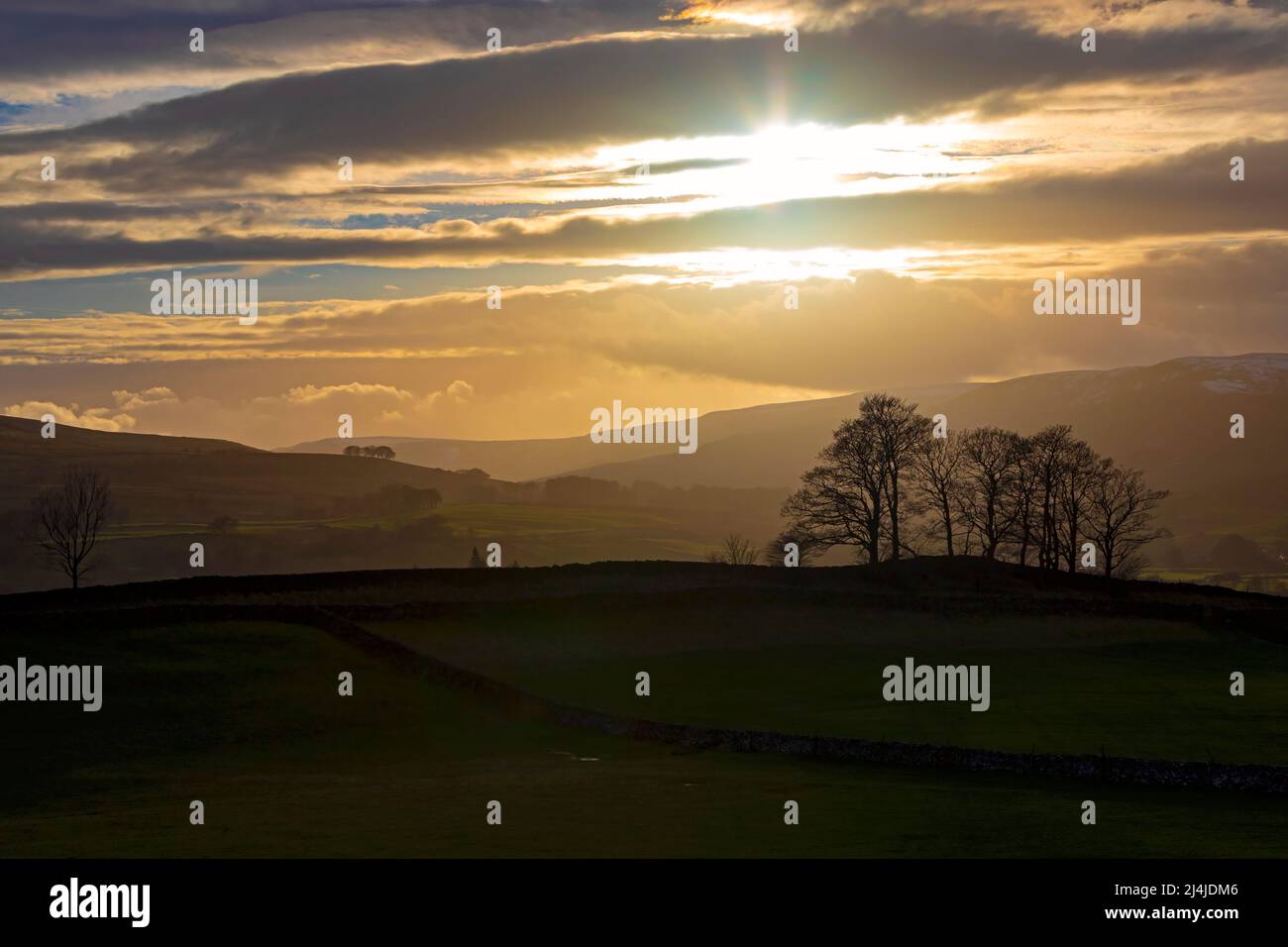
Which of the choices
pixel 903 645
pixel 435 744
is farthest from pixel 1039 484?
pixel 435 744

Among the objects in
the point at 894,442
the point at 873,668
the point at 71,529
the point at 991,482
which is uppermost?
the point at 894,442

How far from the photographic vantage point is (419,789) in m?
36.3

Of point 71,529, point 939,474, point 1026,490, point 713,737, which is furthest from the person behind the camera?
point 939,474

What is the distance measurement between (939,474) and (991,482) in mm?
4654

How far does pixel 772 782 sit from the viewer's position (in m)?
36.5

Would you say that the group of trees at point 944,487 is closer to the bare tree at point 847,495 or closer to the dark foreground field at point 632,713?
the bare tree at point 847,495

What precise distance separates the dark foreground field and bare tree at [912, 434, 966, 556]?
9349 mm

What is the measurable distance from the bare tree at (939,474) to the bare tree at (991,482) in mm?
891

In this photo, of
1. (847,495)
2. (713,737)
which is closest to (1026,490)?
(847,495)

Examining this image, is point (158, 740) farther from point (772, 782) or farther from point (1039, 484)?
point (1039, 484)

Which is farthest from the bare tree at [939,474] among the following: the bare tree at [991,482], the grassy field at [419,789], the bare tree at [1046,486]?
the grassy field at [419,789]

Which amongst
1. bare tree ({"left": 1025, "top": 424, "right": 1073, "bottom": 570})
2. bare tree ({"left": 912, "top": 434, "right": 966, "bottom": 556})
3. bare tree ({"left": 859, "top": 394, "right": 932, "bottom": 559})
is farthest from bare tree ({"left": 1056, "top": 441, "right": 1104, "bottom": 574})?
bare tree ({"left": 859, "top": 394, "right": 932, "bottom": 559})

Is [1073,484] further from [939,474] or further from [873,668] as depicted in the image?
[873,668]

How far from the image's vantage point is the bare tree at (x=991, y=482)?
94.1m
